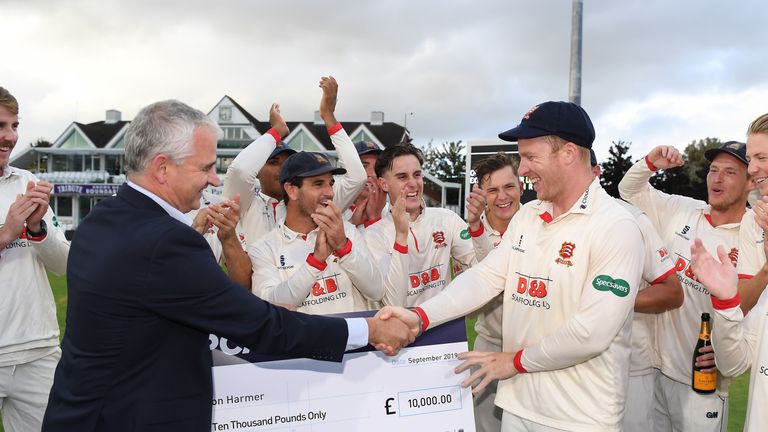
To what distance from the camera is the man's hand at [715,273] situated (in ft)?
9.23

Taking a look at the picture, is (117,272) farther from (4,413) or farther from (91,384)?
(4,413)

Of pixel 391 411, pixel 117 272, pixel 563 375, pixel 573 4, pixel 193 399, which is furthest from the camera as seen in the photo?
pixel 573 4

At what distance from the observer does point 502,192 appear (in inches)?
196

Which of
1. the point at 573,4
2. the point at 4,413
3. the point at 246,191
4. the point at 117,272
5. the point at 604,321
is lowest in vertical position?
the point at 4,413

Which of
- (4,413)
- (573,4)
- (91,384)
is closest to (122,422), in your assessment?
(91,384)

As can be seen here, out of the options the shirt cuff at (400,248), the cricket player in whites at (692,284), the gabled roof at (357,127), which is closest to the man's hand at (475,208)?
the shirt cuff at (400,248)

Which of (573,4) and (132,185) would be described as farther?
(573,4)

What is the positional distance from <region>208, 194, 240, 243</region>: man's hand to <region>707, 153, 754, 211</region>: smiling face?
3537mm

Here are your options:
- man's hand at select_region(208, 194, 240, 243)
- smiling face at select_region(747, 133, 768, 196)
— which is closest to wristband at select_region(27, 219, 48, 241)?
man's hand at select_region(208, 194, 240, 243)

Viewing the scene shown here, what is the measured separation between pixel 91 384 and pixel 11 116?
259cm

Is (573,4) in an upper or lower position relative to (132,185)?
upper

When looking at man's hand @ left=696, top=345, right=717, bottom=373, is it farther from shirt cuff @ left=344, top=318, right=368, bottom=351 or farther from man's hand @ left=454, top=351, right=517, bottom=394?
shirt cuff @ left=344, top=318, right=368, bottom=351

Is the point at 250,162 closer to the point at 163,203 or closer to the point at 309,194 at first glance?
the point at 309,194

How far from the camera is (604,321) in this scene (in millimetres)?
2688
